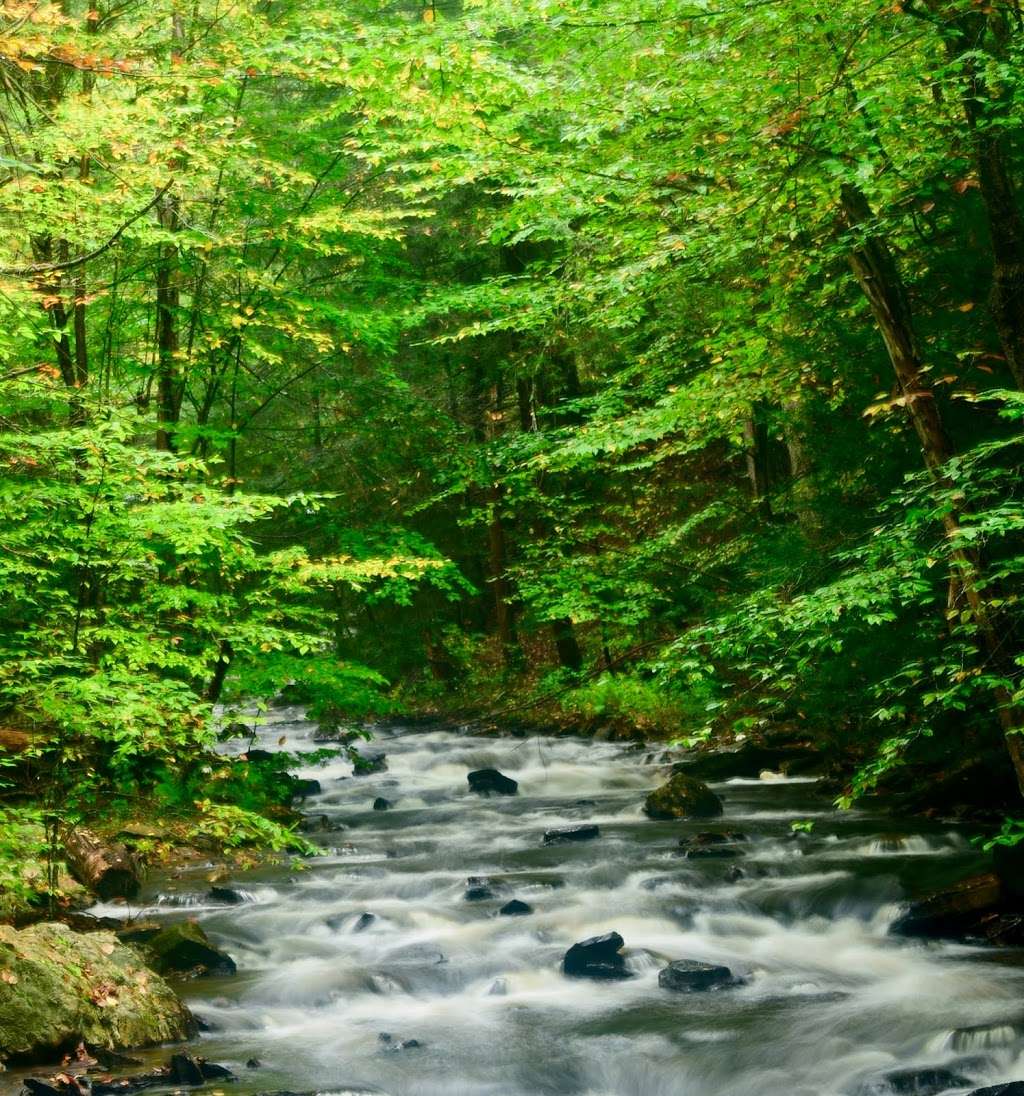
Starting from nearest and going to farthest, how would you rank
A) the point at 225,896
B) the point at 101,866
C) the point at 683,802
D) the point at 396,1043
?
the point at 396,1043
the point at 101,866
the point at 225,896
the point at 683,802

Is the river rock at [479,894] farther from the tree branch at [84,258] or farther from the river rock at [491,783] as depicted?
the tree branch at [84,258]

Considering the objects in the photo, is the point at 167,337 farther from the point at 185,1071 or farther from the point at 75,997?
the point at 185,1071

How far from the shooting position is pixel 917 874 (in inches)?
369

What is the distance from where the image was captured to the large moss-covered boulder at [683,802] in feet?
41.9

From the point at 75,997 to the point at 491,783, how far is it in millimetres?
9685

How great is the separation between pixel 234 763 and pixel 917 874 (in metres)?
6.11

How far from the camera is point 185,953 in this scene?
28.2 ft

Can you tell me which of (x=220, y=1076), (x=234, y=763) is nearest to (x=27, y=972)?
(x=220, y=1076)

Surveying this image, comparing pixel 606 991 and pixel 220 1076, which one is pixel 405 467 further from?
pixel 220 1076

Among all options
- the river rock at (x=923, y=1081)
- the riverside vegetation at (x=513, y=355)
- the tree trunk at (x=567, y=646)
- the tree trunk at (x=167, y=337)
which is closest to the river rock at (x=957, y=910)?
the riverside vegetation at (x=513, y=355)

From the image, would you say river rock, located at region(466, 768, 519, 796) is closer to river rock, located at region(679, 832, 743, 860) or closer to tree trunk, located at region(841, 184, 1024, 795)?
river rock, located at region(679, 832, 743, 860)

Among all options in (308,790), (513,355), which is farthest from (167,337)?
(308,790)

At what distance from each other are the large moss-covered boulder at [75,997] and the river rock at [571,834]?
18.6 feet

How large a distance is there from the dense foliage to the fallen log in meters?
0.75
